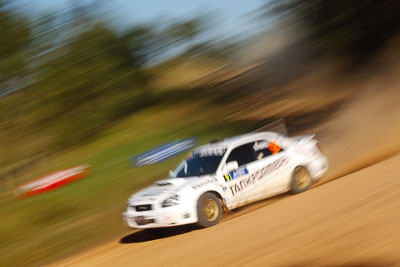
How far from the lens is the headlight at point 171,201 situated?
10452 millimetres

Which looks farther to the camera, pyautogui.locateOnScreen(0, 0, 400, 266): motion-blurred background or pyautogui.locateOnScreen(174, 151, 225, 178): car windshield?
pyautogui.locateOnScreen(0, 0, 400, 266): motion-blurred background

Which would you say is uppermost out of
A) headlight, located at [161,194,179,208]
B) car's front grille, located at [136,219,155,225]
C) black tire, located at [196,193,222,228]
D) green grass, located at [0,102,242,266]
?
green grass, located at [0,102,242,266]

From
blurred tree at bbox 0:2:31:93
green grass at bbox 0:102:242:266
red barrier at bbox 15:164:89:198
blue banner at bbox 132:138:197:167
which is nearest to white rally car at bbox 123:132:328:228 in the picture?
green grass at bbox 0:102:242:266

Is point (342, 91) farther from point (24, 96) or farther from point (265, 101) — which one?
point (24, 96)

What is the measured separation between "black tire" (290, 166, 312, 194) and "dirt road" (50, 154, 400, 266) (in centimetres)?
30

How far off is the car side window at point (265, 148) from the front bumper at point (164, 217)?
204 cm

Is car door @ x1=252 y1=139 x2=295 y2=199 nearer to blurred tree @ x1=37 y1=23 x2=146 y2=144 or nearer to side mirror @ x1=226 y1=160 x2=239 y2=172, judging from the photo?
side mirror @ x1=226 y1=160 x2=239 y2=172

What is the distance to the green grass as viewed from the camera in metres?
13.6

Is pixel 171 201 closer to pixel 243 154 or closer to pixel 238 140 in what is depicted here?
pixel 243 154

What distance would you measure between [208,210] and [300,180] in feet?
7.32

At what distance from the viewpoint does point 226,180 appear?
10984mm

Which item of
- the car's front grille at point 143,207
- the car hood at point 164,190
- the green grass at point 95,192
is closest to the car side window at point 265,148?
the car hood at point 164,190

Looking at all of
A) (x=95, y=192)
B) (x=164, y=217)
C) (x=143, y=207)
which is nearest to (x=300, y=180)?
(x=164, y=217)

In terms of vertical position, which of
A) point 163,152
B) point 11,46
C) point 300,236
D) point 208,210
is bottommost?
point 300,236
